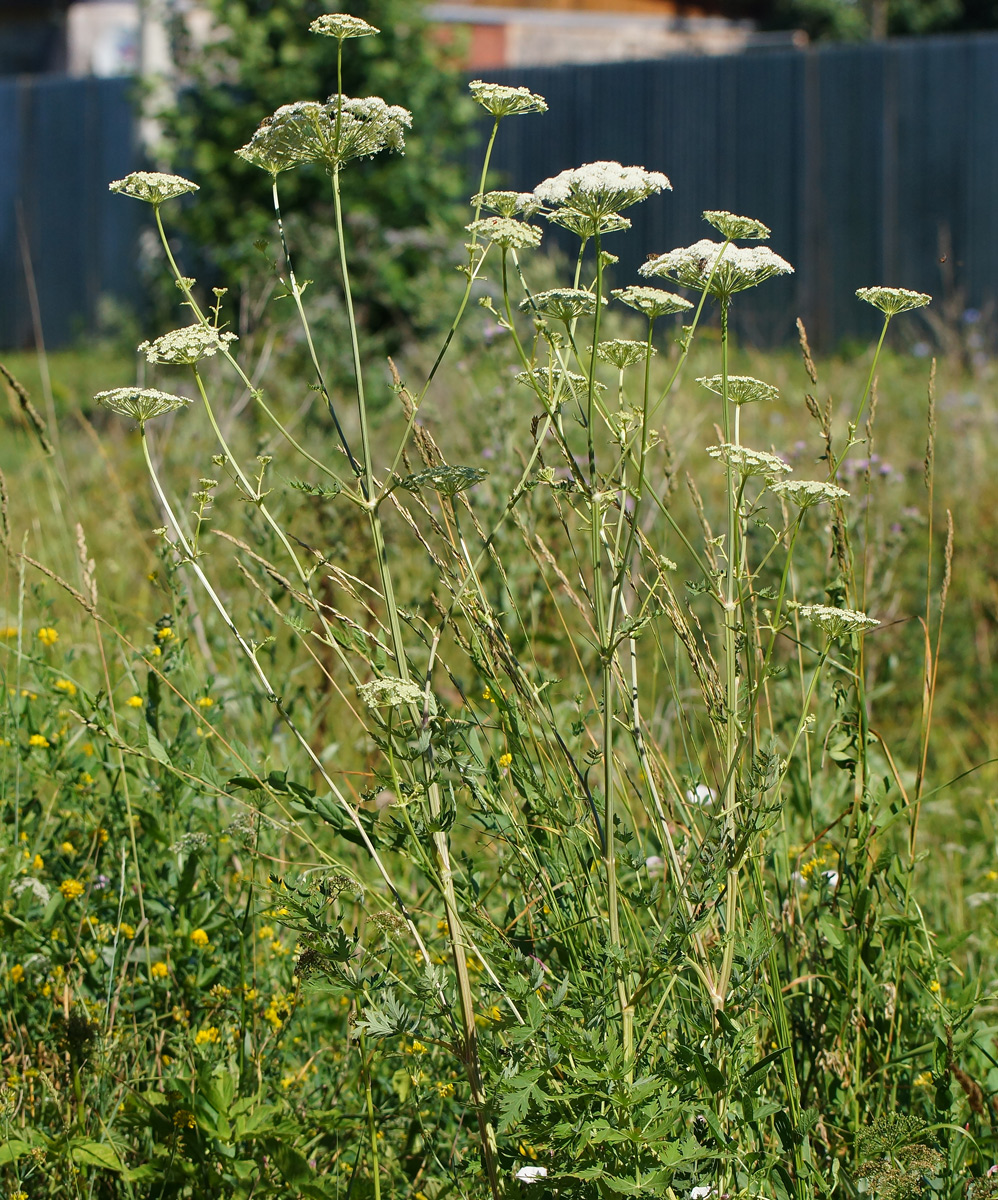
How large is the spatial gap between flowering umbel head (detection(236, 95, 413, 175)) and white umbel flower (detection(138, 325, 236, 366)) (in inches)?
7.3

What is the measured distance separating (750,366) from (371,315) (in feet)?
8.26

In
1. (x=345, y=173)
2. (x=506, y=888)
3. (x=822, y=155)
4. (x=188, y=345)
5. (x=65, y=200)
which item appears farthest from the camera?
(x=65, y=200)

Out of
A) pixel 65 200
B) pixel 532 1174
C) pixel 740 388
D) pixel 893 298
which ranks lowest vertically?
pixel 532 1174

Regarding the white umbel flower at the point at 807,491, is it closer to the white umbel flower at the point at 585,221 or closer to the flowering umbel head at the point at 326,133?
the white umbel flower at the point at 585,221

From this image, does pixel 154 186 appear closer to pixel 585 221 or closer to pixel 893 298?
pixel 585 221

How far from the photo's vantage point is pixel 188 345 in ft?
4.37

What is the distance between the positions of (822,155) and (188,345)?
11.4m

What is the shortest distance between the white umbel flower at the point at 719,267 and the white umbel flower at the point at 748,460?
173 millimetres

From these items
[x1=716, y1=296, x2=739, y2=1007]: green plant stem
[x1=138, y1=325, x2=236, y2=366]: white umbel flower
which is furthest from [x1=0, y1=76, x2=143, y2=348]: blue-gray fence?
[x1=716, y1=296, x2=739, y2=1007]: green plant stem

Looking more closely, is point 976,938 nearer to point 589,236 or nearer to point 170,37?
point 589,236

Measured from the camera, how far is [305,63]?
761 cm

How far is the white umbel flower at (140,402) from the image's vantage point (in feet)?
4.40

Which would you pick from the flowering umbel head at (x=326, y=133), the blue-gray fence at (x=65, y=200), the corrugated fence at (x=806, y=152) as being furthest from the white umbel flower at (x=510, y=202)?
the blue-gray fence at (x=65, y=200)

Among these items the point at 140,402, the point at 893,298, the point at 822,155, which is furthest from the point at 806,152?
the point at 140,402
